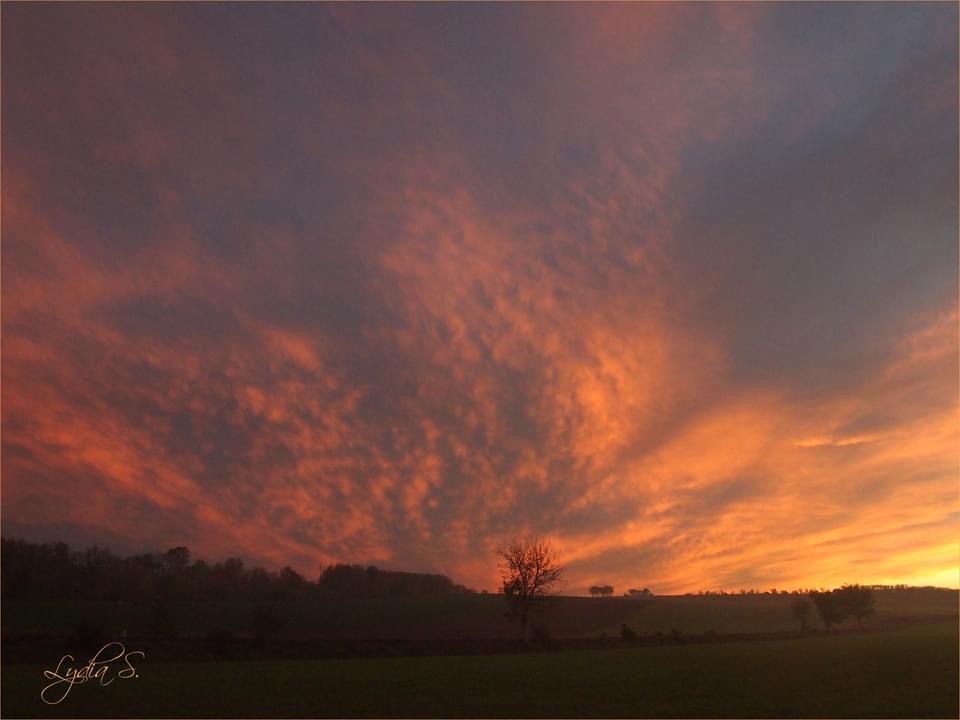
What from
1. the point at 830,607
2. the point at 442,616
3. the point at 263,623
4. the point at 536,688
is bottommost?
the point at 536,688

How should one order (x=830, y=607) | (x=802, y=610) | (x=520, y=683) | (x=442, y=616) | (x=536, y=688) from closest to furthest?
(x=536, y=688) → (x=520, y=683) → (x=830, y=607) → (x=802, y=610) → (x=442, y=616)

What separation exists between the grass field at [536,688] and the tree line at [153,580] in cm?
7081

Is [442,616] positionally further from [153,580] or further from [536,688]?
[536,688]

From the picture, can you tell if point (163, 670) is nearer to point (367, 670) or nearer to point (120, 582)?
point (367, 670)

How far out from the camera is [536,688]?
1747 inches

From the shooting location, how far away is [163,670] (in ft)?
179

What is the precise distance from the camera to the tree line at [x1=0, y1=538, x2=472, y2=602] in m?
119

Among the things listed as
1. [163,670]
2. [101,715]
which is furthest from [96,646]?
[101,715]

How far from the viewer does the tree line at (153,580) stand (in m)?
119

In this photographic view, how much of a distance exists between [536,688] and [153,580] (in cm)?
10784
